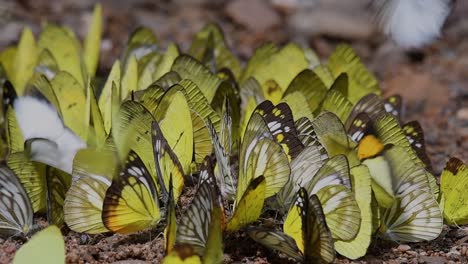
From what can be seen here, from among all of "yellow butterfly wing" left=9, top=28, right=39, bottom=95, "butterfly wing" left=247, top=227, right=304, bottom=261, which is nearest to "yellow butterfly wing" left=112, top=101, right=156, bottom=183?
"butterfly wing" left=247, top=227, right=304, bottom=261

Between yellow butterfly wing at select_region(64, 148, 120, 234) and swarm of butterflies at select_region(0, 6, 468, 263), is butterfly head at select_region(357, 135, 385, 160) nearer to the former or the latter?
swarm of butterflies at select_region(0, 6, 468, 263)

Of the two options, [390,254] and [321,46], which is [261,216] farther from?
[321,46]

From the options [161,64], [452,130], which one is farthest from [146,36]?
[452,130]

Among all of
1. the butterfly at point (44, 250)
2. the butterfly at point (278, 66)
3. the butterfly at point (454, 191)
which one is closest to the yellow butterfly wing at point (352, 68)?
the butterfly at point (278, 66)

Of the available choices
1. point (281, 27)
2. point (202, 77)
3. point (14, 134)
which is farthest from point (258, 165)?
point (281, 27)

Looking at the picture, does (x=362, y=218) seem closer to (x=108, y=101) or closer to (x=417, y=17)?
(x=108, y=101)

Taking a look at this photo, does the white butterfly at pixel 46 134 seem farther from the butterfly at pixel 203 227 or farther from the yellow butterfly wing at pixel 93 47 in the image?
the yellow butterfly wing at pixel 93 47

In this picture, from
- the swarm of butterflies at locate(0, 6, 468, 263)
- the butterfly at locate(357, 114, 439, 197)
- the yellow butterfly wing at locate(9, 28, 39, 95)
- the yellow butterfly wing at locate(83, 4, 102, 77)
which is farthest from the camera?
the yellow butterfly wing at locate(83, 4, 102, 77)
